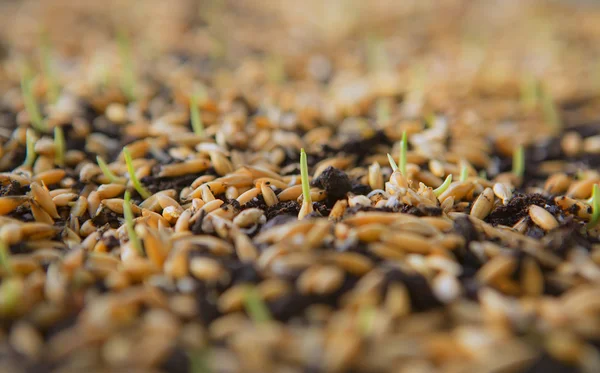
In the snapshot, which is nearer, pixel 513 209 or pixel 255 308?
pixel 255 308

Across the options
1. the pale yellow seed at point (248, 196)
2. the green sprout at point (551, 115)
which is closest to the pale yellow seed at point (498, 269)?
the pale yellow seed at point (248, 196)

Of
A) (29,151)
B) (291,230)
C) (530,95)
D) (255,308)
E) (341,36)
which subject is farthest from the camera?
(341,36)

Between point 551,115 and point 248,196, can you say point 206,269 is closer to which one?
point 248,196

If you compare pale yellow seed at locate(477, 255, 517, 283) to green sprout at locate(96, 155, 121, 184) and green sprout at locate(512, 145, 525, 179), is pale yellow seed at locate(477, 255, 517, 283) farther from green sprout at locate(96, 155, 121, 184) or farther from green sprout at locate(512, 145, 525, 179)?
green sprout at locate(96, 155, 121, 184)

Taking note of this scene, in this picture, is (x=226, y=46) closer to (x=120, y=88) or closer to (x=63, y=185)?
A: (x=120, y=88)

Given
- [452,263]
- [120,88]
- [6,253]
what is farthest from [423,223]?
[120,88]

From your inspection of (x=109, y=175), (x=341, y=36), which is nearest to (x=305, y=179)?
(x=109, y=175)
